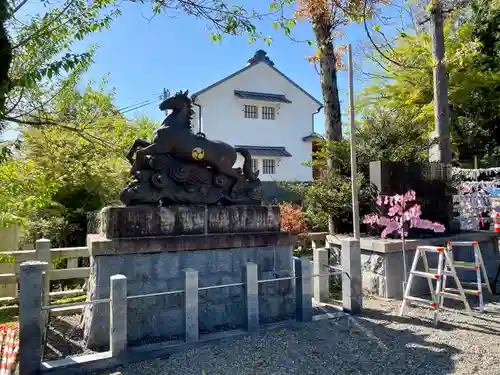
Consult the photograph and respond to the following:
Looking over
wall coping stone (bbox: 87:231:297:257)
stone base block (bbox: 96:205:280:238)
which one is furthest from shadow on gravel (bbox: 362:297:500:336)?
stone base block (bbox: 96:205:280:238)

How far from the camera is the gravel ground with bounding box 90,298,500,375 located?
3609 millimetres

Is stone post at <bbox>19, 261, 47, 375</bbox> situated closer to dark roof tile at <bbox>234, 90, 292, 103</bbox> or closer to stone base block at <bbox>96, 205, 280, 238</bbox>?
stone base block at <bbox>96, 205, 280, 238</bbox>

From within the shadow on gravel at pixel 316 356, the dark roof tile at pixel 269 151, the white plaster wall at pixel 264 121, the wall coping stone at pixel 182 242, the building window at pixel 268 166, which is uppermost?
the white plaster wall at pixel 264 121

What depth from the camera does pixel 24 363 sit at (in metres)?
3.40

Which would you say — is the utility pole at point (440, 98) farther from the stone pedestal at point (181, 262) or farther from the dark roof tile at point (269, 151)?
the dark roof tile at point (269, 151)

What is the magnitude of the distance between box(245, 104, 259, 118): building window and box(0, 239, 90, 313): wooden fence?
43.9 feet

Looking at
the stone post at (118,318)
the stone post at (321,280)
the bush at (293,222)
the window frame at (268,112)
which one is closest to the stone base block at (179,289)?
the stone post at (118,318)

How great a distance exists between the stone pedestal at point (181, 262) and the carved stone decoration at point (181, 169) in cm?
16

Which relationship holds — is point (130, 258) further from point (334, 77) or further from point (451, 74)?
point (451, 74)

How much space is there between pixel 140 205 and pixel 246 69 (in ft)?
51.9

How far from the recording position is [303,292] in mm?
4887

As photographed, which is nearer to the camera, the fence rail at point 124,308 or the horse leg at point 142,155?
the fence rail at point 124,308

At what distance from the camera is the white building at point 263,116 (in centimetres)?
1814

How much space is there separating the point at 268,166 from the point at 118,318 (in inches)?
608
